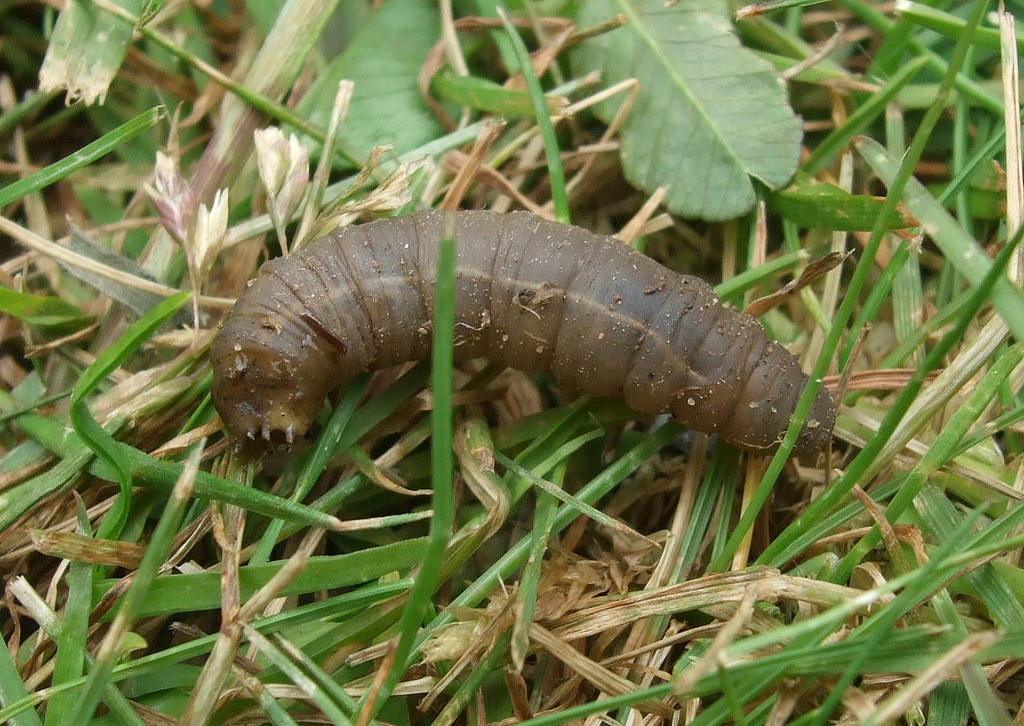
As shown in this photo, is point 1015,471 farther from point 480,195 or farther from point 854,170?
point 480,195

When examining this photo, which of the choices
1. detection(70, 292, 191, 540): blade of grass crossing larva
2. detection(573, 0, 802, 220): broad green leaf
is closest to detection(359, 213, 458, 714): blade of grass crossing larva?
detection(70, 292, 191, 540): blade of grass crossing larva

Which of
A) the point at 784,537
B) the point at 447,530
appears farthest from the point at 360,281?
the point at 784,537

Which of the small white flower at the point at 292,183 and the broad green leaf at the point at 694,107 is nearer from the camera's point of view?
the small white flower at the point at 292,183

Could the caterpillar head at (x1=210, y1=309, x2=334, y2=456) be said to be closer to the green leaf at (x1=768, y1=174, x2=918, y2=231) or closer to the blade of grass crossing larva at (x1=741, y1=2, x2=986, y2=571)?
the blade of grass crossing larva at (x1=741, y1=2, x2=986, y2=571)

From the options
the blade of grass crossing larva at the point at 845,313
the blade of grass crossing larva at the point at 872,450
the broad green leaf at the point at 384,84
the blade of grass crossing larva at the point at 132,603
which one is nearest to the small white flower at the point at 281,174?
the broad green leaf at the point at 384,84

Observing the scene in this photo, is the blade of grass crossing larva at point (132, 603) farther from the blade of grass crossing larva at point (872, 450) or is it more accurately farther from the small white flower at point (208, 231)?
the blade of grass crossing larva at point (872, 450)

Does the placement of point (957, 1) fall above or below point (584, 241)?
above

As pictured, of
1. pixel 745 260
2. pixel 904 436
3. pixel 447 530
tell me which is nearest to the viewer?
pixel 447 530
